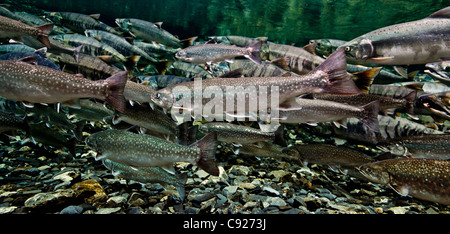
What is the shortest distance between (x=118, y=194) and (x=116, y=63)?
11.6 ft

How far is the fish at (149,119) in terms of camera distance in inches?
151

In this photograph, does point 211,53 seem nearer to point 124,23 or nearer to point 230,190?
point 230,190

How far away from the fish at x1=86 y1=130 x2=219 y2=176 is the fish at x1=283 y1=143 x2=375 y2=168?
2021mm

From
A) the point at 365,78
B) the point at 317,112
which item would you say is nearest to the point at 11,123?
the point at 317,112

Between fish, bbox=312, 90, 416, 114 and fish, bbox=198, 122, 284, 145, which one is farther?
fish, bbox=198, 122, 284, 145

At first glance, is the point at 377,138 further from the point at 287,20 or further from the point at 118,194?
the point at 287,20

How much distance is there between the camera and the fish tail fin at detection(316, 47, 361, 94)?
2590 mm

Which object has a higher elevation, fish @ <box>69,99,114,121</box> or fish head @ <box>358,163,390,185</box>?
fish @ <box>69,99,114,121</box>

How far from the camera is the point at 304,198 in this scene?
322 cm

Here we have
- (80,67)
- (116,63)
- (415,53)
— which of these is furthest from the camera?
(116,63)

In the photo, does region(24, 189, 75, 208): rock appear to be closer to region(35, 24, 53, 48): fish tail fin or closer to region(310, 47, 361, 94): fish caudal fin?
region(35, 24, 53, 48): fish tail fin

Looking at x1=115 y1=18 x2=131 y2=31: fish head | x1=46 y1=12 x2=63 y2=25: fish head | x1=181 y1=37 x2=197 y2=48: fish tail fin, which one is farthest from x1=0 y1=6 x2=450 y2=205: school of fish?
x1=46 y1=12 x2=63 y2=25: fish head

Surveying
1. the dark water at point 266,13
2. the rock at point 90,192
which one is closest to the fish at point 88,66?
the rock at point 90,192
